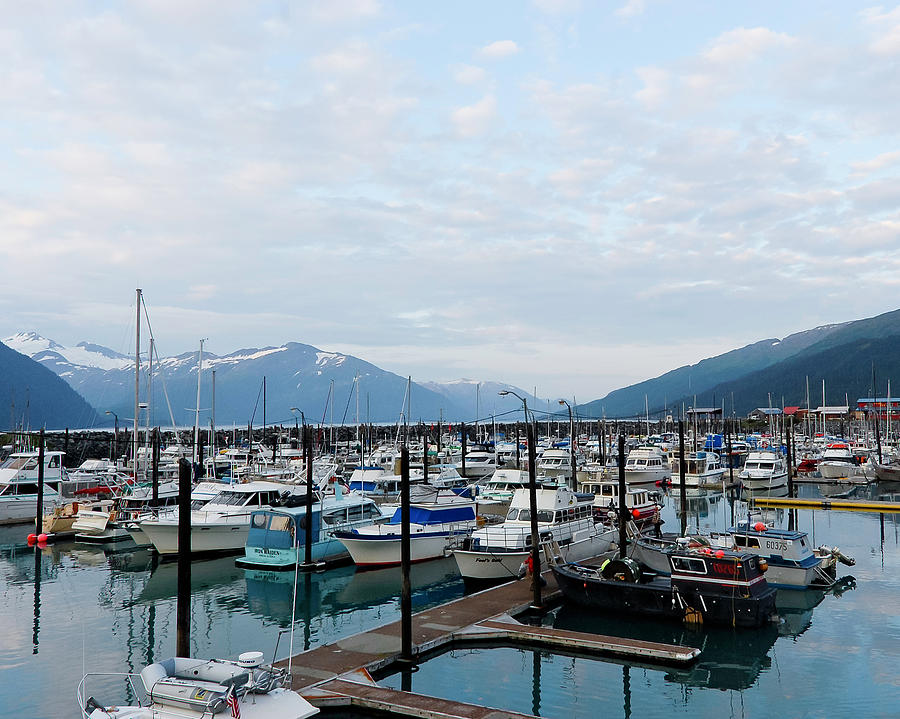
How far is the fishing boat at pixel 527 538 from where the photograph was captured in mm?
30219

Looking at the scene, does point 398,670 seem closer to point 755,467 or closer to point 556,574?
point 556,574

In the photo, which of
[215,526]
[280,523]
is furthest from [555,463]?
[280,523]

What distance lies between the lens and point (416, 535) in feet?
117

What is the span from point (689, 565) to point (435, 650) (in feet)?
29.8

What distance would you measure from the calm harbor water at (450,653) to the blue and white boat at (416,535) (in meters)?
0.79

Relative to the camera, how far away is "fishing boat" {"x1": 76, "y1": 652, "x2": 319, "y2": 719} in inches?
553

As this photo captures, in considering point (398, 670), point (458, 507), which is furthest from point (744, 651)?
point (458, 507)

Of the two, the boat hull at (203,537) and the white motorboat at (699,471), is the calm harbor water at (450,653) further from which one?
the white motorboat at (699,471)

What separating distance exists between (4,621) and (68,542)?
17.6 meters

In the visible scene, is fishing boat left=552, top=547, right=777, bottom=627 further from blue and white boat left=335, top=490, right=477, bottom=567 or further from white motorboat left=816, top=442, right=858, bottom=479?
white motorboat left=816, top=442, right=858, bottom=479

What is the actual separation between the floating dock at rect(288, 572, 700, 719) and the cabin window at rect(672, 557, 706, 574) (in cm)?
419

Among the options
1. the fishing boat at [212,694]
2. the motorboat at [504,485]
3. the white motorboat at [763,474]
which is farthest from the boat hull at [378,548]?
the white motorboat at [763,474]

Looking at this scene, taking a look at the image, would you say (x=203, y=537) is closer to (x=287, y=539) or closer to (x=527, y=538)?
(x=287, y=539)

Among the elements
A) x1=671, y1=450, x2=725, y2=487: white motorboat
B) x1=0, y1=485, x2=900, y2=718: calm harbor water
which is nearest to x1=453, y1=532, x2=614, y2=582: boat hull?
x1=0, y1=485, x2=900, y2=718: calm harbor water
